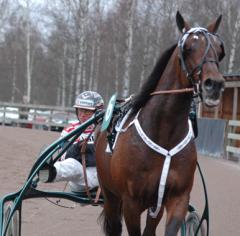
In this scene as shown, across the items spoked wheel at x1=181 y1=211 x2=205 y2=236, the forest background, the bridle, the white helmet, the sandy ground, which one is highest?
the forest background

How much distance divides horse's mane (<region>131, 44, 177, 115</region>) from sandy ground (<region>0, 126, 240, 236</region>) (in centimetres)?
263

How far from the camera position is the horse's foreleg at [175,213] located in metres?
4.35

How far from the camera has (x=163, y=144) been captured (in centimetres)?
447

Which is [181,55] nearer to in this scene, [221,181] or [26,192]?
[26,192]

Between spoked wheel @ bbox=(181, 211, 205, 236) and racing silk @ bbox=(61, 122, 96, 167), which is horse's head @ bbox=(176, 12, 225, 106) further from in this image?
racing silk @ bbox=(61, 122, 96, 167)

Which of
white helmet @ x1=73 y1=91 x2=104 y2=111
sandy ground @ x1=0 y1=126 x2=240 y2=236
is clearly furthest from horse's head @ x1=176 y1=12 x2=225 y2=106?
sandy ground @ x1=0 y1=126 x2=240 y2=236

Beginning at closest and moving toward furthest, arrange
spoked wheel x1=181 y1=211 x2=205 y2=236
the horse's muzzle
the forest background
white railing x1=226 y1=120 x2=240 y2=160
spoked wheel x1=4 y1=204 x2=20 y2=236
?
1. the horse's muzzle
2. spoked wheel x1=181 y1=211 x2=205 y2=236
3. spoked wheel x1=4 y1=204 x2=20 y2=236
4. white railing x1=226 y1=120 x2=240 y2=160
5. the forest background

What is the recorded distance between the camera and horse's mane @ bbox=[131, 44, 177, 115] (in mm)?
4602

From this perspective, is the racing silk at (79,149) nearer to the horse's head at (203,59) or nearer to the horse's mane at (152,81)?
the horse's mane at (152,81)

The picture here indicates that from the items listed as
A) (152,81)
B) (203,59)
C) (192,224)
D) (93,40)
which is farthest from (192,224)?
(93,40)

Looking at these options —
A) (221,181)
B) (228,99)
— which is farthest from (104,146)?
(228,99)

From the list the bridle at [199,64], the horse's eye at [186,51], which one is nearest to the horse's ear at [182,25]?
the bridle at [199,64]

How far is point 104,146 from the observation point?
5.20 meters

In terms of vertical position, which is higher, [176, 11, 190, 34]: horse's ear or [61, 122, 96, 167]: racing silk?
[176, 11, 190, 34]: horse's ear
